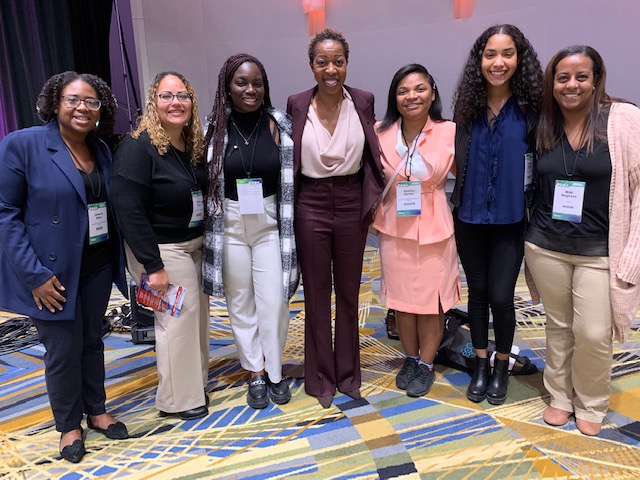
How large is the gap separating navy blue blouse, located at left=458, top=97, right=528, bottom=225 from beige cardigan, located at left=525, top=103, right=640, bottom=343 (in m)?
0.36

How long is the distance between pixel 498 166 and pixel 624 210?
534 millimetres

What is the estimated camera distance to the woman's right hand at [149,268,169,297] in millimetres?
2213

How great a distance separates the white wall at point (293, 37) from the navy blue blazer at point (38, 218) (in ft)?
14.6

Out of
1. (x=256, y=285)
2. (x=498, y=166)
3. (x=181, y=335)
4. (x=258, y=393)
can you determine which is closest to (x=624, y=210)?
(x=498, y=166)

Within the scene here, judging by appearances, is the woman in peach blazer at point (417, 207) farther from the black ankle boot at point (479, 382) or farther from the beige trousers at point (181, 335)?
the beige trousers at point (181, 335)

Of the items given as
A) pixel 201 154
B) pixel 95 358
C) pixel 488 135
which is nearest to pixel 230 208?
pixel 201 154

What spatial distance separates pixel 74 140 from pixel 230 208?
717 mm

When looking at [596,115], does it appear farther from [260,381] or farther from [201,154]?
[260,381]

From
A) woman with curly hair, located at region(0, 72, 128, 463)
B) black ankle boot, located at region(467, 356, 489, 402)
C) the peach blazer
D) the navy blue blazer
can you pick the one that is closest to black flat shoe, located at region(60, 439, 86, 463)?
woman with curly hair, located at region(0, 72, 128, 463)

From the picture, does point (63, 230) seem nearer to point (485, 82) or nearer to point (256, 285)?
point (256, 285)

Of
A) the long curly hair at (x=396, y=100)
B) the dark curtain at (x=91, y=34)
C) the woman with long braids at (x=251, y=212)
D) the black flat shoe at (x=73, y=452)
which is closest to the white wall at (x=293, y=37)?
the dark curtain at (x=91, y=34)

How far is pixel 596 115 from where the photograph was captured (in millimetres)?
2062

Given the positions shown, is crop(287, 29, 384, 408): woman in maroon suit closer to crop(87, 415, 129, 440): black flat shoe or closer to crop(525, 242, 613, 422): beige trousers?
crop(525, 242, 613, 422): beige trousers

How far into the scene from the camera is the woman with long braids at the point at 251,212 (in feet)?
7.54
